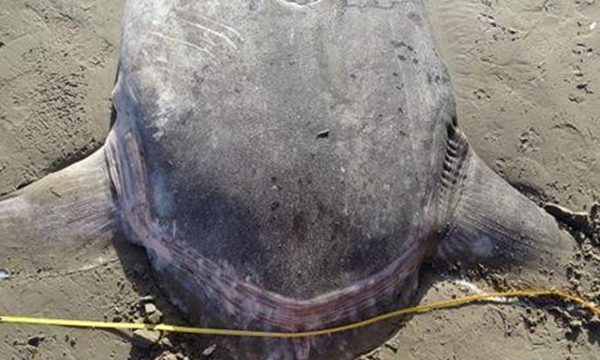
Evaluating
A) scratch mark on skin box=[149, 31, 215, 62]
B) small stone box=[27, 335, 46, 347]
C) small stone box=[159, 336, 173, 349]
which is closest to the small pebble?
small stone box=[27, 335, 46, 347]

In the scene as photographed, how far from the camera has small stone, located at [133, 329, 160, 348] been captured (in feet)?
11.3

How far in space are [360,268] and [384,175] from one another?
1.55 feet

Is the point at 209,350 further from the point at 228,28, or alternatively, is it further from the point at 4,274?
the point at 228,28

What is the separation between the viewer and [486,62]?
4.30 metres

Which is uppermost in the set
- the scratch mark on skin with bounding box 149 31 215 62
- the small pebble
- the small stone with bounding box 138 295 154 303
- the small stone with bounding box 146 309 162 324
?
the scratch mark on skin with bounding box 149 31 215 62

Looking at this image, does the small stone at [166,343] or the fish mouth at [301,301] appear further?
the small stone at [166,343]

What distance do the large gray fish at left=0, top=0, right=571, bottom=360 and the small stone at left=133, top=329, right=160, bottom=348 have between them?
205 millimetres

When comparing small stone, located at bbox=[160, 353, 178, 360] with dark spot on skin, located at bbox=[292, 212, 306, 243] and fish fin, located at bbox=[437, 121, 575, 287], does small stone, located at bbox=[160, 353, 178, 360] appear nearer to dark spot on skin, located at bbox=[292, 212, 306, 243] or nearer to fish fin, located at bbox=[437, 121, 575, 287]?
dark spot on skin, located at bbox=[292, 212, 306, 243]

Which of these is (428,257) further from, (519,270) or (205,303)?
(205,303)

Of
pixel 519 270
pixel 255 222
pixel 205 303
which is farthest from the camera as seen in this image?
pixel 519 270

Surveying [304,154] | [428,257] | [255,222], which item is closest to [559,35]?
[428,257]

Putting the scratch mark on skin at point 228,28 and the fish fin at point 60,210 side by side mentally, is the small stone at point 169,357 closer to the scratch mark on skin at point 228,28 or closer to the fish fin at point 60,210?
the fish fin at point 60,210

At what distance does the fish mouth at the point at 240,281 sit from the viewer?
133 inches

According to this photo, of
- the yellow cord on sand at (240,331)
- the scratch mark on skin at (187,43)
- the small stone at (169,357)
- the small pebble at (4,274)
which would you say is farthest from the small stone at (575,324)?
the small pebble at (4,274)
